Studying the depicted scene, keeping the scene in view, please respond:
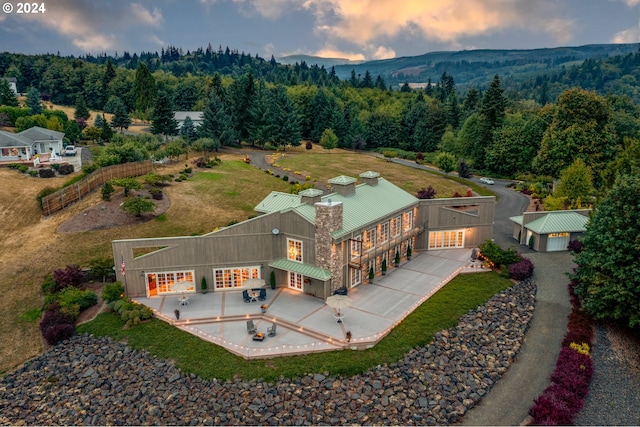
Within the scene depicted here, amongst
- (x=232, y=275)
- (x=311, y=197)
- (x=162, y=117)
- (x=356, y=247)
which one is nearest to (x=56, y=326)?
(x=232, y=275)

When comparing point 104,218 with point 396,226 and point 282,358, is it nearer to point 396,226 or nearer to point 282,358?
point 282,358

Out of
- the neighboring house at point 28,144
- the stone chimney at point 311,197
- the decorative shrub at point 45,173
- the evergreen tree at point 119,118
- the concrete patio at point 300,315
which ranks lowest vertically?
the concrete patio at point 300,315

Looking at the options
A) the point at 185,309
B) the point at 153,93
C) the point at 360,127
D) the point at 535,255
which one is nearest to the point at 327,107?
the point at 360,127

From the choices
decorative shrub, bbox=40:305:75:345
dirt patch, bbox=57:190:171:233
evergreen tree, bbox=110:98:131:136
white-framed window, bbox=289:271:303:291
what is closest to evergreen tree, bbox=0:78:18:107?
evergreen tree, bbox=110:98:131:136

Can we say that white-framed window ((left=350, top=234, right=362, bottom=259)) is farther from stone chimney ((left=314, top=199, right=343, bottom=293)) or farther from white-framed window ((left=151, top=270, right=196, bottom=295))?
white-framed window ((left=151, top=270, right=196, bottom=295))

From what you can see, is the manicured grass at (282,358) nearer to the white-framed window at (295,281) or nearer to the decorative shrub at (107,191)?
the white-framed window at (295,281)

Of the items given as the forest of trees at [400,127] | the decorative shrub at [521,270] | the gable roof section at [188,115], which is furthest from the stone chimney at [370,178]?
the gable roof section at [188,115]
